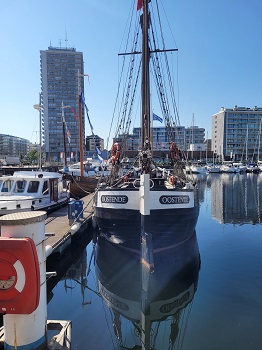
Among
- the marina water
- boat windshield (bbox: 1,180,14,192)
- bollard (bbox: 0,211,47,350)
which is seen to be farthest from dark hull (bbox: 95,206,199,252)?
boat windshield (bbox: 1,180,14,192)

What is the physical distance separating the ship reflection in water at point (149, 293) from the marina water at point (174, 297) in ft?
0.09

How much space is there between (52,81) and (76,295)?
14824cm

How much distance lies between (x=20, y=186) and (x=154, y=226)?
420 inches

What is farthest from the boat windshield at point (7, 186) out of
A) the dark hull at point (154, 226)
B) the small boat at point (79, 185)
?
the small boat at point (79, 185)

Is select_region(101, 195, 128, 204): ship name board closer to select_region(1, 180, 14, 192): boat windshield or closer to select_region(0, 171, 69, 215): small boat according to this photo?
select_region(0, 171, 69, 215): small boat

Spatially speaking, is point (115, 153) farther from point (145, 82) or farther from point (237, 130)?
point (237, 130)

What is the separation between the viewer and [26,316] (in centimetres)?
455

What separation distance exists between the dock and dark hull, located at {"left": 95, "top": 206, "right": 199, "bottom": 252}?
2.02 meters

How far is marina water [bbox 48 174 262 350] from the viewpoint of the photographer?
7.08 metres

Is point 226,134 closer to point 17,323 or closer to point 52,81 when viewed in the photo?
point 52,81

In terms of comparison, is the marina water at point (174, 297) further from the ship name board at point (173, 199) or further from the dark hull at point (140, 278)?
the ship name board at point (173, 199)

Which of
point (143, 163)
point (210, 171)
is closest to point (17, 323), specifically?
point (143, 163)

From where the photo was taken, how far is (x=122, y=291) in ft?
31.9

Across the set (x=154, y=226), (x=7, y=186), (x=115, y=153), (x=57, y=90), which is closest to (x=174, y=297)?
(x=154, y=226)
